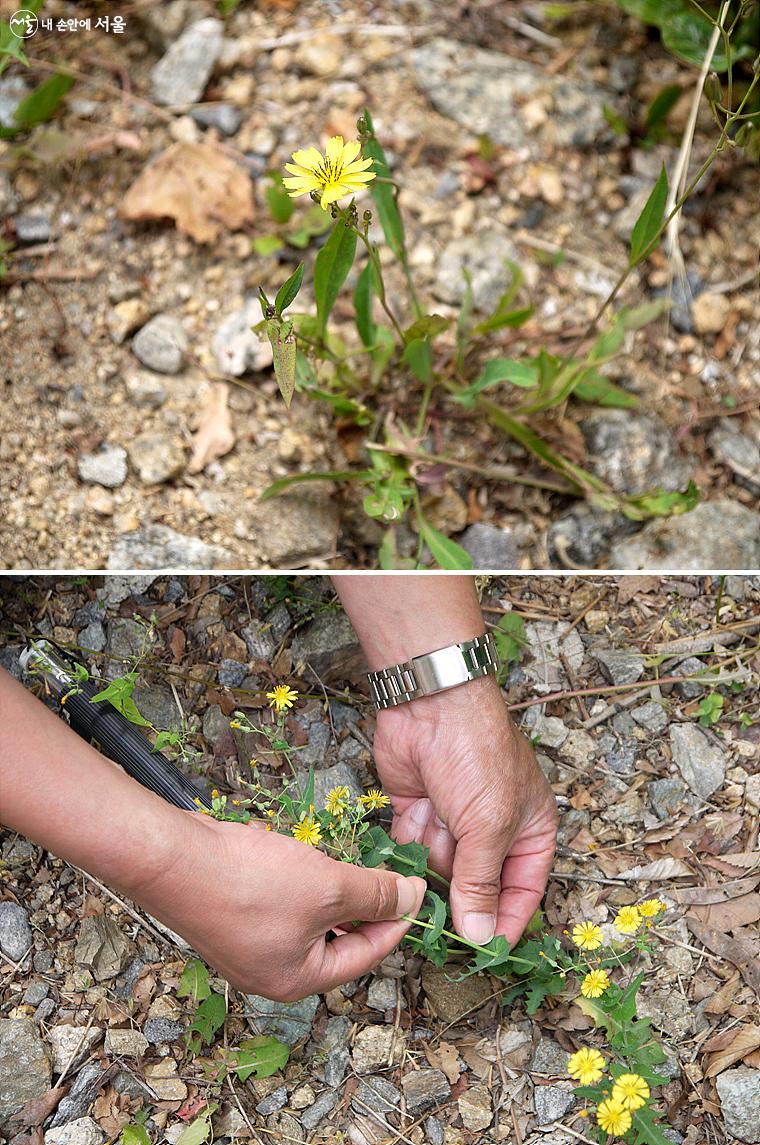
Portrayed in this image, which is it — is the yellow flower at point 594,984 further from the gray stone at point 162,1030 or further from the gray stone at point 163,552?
the gray stone at point 163,552

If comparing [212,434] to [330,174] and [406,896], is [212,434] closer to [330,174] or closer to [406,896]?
[330,174]

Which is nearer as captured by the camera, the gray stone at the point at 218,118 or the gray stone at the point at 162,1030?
the gray stone at the point at 162,1030

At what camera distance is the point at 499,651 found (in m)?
1.55

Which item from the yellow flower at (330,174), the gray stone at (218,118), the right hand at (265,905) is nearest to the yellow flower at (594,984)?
the right hand at (265,905)

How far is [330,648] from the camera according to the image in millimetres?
1518

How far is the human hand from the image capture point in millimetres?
1408

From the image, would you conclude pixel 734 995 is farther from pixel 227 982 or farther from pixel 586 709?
pixel 227 982

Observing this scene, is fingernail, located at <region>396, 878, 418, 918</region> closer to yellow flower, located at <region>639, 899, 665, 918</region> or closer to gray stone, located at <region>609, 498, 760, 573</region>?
yellow flower, located at <region>639, 899, 665, 918</region>

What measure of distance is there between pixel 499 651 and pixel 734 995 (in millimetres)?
565

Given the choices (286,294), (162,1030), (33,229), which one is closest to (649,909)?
(162,1030)

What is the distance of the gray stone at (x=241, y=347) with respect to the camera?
1.89 m

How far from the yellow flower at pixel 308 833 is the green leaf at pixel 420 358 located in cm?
80

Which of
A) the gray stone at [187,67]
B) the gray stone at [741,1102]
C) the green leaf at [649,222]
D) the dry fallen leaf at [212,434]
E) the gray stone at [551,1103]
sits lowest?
the gray stone at [741,1102]

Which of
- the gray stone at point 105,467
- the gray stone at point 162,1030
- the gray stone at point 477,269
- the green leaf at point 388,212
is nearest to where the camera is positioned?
the gray stone at point 162,1030
